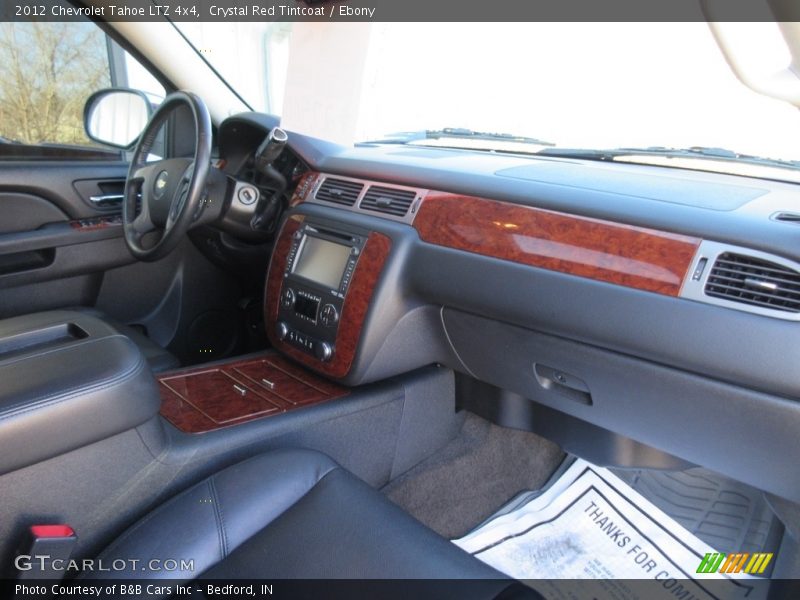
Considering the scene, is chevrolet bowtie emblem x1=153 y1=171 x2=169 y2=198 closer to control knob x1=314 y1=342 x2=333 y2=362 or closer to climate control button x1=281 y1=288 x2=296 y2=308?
climate control button x1=281 y1=288 x2=296 y2=308

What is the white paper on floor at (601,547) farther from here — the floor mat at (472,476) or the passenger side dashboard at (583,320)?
the passenger side dashboard at (583,320)

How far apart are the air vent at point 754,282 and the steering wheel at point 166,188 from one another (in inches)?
41.6

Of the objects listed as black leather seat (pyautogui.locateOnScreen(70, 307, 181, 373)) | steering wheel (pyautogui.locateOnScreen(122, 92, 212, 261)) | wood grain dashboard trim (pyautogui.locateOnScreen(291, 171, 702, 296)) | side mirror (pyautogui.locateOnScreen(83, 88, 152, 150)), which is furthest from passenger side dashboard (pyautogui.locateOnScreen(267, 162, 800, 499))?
side mirror (pyautogui.locateOnScreen(83, 88, 152, 150))

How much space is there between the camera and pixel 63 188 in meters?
1.82

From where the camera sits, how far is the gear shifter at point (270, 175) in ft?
4.83

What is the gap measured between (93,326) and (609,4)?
1.45 meters

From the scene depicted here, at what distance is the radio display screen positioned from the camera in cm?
138

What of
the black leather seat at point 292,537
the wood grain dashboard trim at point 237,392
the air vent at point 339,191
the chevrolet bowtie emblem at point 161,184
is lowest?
the wood grain dashboard trim at point 237,392

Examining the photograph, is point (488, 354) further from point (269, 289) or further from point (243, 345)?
point (243, 345)

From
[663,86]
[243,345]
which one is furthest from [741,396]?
[243,345]

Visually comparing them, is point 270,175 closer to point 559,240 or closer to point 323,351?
point 323,351

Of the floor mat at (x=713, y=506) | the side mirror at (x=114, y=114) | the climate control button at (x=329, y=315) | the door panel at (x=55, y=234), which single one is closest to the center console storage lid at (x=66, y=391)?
the climate control button at (x=329, y=315)

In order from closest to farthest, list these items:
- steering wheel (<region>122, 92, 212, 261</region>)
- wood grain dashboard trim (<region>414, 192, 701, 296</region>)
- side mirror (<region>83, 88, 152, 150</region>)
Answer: wood grain dashboard trim (<region>414, 192, 701, 296</region>) < steering wheel (<region>122, 92, 212, 261</region>) < side mirror (<region>83, 88, 152, 150</region>)

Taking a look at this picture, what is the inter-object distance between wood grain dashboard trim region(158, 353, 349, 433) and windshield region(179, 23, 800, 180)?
83 centimetres
